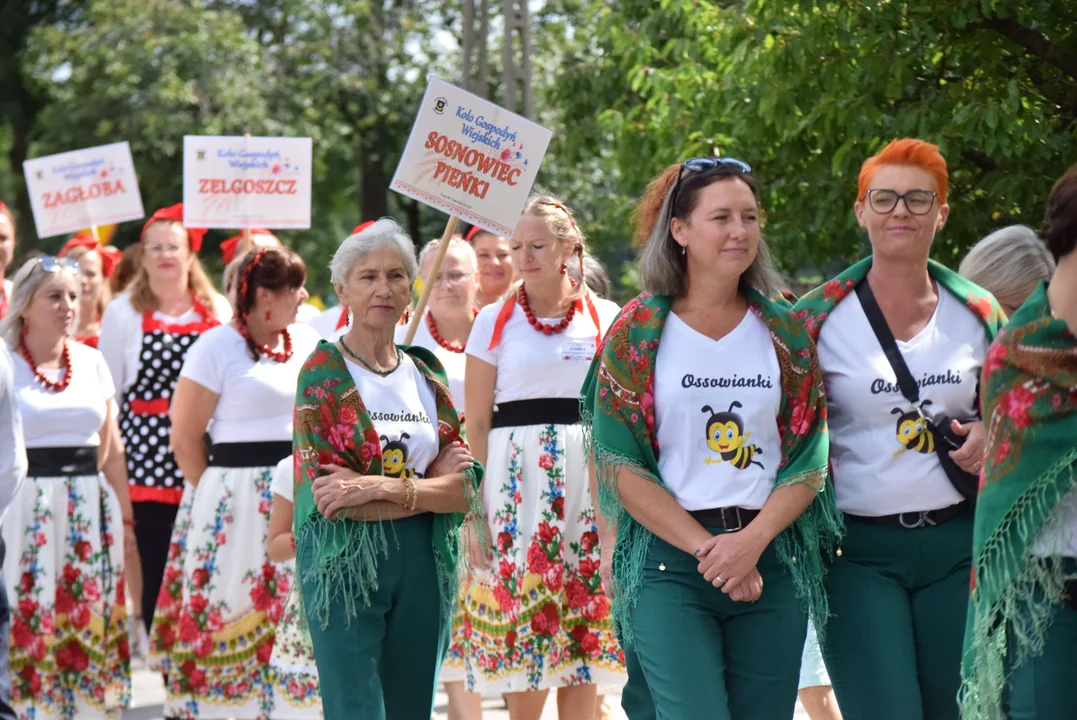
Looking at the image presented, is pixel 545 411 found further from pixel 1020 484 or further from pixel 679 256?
pixel 1020 484

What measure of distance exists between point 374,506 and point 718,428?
1165 millimetres

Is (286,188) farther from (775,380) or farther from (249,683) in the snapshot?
(775,380)

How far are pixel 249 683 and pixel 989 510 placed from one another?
4339 millimetres

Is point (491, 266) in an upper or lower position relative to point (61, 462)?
upper

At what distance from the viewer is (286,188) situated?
31.5 feet

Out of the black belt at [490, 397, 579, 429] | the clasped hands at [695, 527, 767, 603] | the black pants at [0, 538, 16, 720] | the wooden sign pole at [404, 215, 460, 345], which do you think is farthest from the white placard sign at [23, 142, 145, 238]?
the clasped hands at [695, 527, 767, 603]

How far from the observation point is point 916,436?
4488 millimetres

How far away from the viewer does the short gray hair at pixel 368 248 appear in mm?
5176

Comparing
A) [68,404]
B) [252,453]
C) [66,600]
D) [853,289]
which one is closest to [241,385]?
[252,453]

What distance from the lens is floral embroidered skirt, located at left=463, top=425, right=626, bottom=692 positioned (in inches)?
255

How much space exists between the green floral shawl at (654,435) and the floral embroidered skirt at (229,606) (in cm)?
295

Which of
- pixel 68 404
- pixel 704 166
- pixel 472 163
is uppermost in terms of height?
pixel 472 163

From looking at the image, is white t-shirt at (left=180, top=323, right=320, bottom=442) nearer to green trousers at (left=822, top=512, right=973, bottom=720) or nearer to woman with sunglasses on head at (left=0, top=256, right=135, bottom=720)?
woman with sunglasses on head at (left=0, top=256, right=135, bottom=720)

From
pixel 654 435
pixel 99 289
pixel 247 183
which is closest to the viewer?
pixel 654 435
